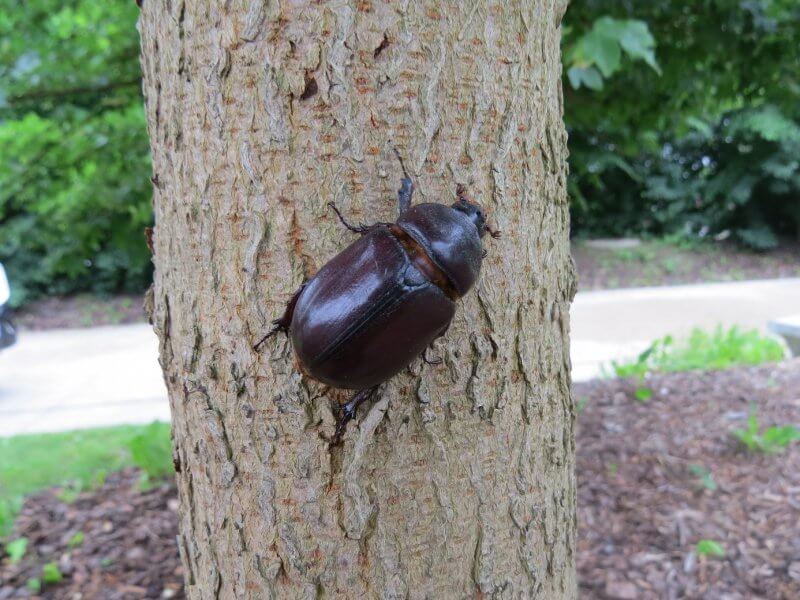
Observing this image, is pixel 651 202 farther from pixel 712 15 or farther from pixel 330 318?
pixel 330 318

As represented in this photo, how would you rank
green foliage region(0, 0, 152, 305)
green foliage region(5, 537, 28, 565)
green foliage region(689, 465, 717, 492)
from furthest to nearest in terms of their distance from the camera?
green foliage region(0, 0, 152, 305) < green foliage region(689, 465, 717, 492) < green foliage region(5, 537, 28, 565)

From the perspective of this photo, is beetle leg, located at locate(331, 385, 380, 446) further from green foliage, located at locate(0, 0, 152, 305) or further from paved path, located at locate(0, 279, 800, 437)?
paved path, located at locate(0, 279, 800, 437)

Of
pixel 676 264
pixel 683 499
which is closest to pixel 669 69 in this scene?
pixel 683 499

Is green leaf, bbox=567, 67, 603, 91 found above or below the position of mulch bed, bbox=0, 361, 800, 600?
above

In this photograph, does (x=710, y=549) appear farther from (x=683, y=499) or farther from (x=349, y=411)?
(x=349, y=411)

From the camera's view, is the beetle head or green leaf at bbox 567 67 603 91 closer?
the beetle head

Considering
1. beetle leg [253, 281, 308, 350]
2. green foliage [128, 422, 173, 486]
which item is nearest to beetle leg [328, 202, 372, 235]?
beetle leg [253, 281, 308, 350]
